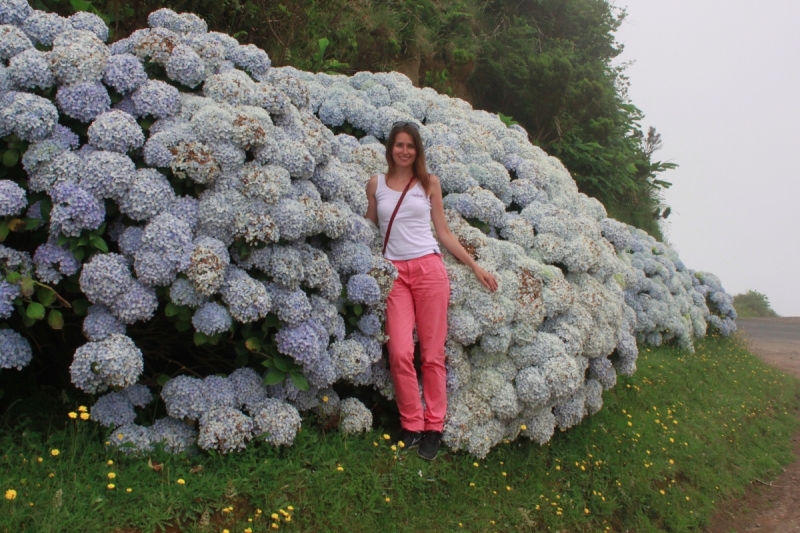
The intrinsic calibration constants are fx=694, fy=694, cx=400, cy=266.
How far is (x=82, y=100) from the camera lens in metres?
3.78

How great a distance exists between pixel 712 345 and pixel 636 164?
14.4ft

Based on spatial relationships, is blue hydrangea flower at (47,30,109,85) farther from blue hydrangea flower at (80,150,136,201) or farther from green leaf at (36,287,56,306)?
green leaf at (36,287,56,306)

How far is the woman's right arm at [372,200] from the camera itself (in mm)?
4949

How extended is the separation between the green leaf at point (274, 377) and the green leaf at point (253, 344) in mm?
170

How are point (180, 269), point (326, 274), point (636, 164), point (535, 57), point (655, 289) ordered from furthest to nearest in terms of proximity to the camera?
point (636, 164) → point (535, 57) → point (655, 289) → point (326, 274) → point (180, 269)

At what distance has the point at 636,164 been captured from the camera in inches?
551

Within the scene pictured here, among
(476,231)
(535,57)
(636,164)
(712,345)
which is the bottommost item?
(712,345)

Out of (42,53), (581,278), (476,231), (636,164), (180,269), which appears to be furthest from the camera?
(636,164)

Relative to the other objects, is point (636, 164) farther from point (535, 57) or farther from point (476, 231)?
point (476, 231)

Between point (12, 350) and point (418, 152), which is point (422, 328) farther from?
point (12, 350)

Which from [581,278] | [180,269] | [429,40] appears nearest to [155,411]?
[180,269]

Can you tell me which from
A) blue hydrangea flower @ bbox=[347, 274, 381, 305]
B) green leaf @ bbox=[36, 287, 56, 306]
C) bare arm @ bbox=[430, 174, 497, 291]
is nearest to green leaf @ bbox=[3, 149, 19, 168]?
green leaf @ bbox=[36, 287, 56, 306]

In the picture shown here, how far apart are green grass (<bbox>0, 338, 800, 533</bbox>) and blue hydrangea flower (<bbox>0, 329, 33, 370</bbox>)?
0.44m

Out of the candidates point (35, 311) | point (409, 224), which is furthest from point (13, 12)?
point (409, 224)
